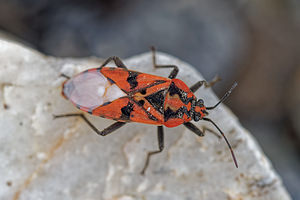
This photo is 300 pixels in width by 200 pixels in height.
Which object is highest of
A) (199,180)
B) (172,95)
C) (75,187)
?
(172,95)

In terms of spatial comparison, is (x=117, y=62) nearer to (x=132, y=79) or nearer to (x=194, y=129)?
(x=132, y=79)

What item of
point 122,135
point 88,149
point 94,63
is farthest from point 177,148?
point 94,63

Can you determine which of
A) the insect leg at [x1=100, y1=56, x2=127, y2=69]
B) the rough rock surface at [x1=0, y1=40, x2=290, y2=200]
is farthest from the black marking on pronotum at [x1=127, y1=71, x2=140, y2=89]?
the rough rock surface at [x1=0, y1=40, x2=290, y2=200]

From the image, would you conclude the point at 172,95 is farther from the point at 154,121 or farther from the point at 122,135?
the point at 122,135

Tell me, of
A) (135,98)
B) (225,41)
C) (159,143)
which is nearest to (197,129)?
(159,143)

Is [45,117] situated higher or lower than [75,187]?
higher

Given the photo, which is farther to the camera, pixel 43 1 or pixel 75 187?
pixel 43 1

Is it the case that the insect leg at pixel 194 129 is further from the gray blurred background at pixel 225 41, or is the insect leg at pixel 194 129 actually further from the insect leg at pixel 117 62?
the gray blurred background at pixel 225 41
